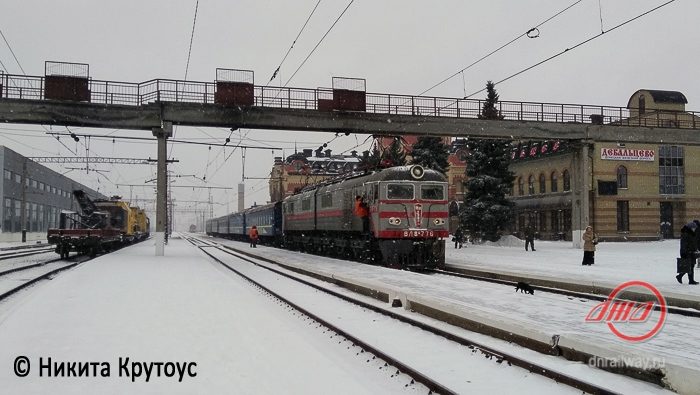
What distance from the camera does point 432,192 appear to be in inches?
858

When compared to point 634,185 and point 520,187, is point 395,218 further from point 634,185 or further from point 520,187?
point 520,187

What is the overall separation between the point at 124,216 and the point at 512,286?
32408mm

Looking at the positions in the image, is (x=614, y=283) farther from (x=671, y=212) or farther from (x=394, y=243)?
(x=671, y=212)

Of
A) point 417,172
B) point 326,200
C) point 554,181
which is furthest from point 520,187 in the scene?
point 417,172

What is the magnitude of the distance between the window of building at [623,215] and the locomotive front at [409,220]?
2608cm

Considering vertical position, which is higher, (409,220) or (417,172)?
(417,172)

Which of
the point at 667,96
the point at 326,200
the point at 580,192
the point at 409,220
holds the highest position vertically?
the point at 667,96

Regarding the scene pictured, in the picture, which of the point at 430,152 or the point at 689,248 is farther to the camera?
the point at 430,152

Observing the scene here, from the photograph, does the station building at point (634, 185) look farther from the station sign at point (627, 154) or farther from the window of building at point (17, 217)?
the window of building at point (17, 217)

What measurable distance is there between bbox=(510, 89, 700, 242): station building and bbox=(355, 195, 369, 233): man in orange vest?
22846mm

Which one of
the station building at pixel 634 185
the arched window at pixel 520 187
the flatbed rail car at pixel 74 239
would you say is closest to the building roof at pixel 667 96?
the station building at pixel 634 185

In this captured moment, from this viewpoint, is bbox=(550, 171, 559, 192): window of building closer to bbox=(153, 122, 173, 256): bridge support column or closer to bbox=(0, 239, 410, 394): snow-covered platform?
bbox=(153, 122, 173, 256): bridge support column

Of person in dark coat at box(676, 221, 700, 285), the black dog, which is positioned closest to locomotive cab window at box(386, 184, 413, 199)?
the black dog

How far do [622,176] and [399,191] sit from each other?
28118 millimetres
